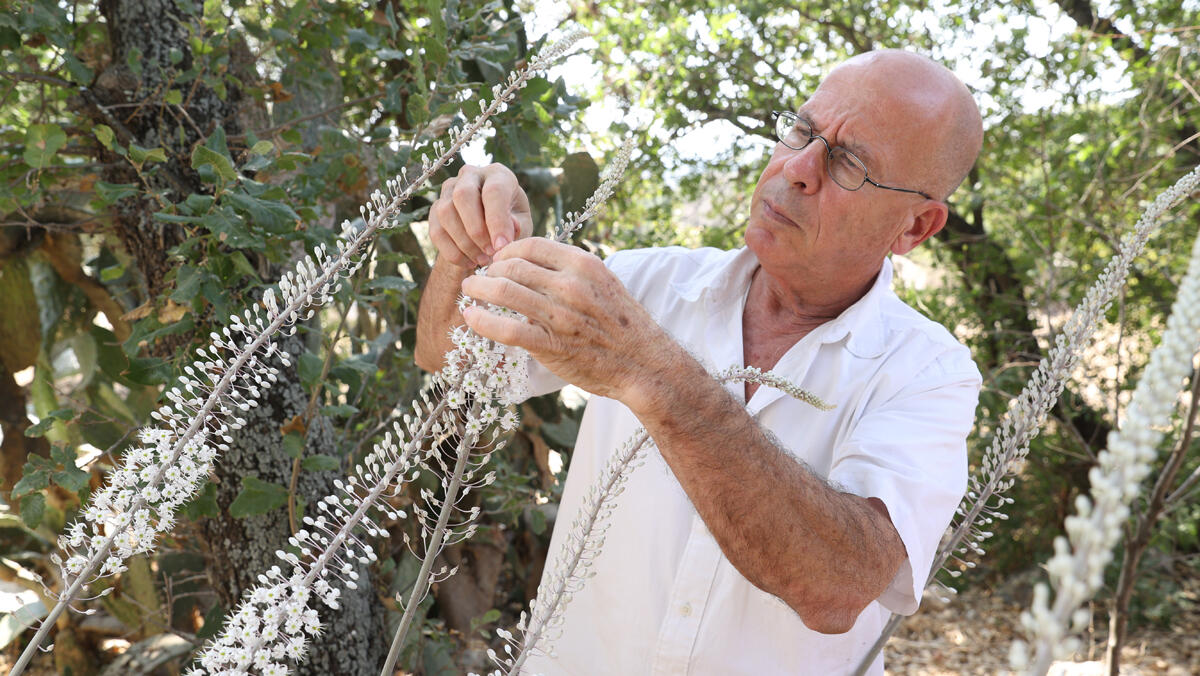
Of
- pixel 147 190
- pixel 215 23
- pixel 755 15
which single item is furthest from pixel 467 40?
pixel 755 15

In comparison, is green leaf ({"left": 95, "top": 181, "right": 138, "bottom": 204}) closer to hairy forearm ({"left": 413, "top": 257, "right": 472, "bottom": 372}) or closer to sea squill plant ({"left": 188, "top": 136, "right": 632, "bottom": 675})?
hairy forearm ({"left": 413, "top": 257, "right": 472, "bottom": 372})

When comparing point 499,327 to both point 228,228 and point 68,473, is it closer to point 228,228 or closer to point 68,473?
point 228,228

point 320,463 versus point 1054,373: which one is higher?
point 1054,373

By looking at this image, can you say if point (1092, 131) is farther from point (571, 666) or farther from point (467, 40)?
point (571, 666)

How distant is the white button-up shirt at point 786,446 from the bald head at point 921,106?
0.29 metres

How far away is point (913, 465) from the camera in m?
1.55

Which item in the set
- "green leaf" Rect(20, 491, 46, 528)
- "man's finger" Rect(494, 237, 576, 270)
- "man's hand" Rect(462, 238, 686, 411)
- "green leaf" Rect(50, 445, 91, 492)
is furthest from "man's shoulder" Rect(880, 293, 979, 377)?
"green leaf" Rect(20, 491, 46, 528)

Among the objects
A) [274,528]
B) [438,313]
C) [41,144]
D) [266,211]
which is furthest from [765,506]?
[41,144]

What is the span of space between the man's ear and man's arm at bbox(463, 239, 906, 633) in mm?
943

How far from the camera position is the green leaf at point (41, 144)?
1.78 meters

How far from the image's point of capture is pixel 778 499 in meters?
1.30

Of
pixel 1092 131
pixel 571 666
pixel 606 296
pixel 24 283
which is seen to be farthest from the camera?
pixel 1092 131

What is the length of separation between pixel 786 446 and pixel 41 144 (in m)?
1.58

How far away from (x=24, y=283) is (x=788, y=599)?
250cm
